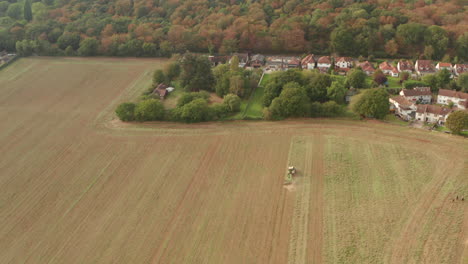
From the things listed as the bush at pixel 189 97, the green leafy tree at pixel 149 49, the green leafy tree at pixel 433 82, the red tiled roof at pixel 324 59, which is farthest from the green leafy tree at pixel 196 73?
the green leafy tree at pixel 433 82

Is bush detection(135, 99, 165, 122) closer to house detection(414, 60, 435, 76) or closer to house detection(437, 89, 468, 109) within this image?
house detection(437, 89, 468, 109)

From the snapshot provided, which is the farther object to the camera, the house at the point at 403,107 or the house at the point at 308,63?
the house at the point at 308,63

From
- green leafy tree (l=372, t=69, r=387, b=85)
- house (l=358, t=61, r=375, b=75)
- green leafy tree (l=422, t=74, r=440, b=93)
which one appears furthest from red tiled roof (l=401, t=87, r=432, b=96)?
house (l=358, t=61, r=375, b=75)

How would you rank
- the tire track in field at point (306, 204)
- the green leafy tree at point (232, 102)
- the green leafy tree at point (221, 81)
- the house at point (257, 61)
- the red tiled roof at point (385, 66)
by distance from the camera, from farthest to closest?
1. the house at point (257, 61)
2. the red tiled roof at point (385, 66)
3. the green leafy tree at point (221, 81)
4. the green leafy tree at point (232, 102)
5. the tire track in field at point (306, 204)

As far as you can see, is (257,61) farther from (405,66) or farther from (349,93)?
(405,66)

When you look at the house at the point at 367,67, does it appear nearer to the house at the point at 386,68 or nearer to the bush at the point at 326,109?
the house at the point at 386,68

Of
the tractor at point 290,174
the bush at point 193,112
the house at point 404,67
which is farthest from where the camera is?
the house at point 404,67

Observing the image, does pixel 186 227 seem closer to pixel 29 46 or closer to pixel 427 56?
pixel 427 56

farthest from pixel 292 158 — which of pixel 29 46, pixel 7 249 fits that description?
pixel 29 46
